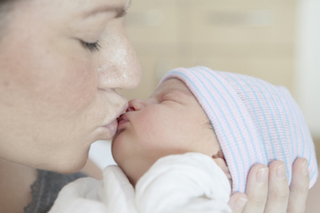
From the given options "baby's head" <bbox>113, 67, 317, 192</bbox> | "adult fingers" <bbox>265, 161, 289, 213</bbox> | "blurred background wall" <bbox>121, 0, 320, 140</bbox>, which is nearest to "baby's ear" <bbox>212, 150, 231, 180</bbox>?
"baby's head" <bbox>113, 67, 317, 192</bbox>

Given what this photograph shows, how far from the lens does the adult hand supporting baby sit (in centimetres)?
97

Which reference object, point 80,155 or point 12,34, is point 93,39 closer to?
point 12,34

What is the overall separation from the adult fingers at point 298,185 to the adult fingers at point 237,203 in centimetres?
19

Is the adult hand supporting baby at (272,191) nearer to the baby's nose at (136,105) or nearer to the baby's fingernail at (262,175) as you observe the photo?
the baby's fingernail at (262,175)

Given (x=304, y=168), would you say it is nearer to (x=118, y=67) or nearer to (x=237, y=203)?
(x=237, y=203)

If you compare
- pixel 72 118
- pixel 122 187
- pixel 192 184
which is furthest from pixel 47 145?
pixel 192 184

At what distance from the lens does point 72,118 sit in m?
0.83

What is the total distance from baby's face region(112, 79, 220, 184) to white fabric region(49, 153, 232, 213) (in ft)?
0.22

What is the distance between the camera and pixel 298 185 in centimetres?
105

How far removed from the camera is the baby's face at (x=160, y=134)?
0.99 meters

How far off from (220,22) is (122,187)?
8.18ft

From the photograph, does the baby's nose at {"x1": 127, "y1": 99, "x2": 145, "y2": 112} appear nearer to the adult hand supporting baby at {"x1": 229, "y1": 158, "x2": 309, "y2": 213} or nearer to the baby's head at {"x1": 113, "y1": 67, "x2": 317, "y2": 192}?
the baby's head at {"x1": 113, "y1": 67, "x2": 317, "y2": 192}

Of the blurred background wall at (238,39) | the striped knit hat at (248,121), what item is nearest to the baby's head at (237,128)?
the striped knit hat at (248,121)

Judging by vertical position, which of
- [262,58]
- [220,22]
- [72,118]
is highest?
[72,118]
